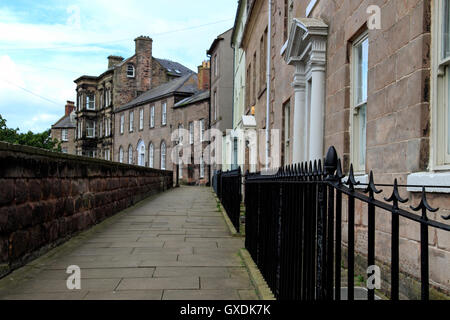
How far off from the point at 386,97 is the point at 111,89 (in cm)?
4921

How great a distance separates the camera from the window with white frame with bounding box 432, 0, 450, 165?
3.71 metres

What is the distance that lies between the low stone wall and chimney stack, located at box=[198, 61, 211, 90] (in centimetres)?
3156

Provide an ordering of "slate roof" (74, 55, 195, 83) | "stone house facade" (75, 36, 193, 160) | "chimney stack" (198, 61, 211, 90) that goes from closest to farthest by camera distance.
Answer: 1. "chimney stack" (198, 61, 211, 90)
2. "stone house facade" (75, 36, 193, 160)
3. "slate roof" (74, 55, 195, 83)

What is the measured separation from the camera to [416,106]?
4016 millimetres

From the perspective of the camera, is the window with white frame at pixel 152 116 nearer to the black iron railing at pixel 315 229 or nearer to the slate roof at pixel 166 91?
the slate roof at pixel 166 91

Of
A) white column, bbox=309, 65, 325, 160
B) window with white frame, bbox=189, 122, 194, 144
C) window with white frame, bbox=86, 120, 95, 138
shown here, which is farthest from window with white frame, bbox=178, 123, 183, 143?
white column, bbox=309, 65, 325, 160

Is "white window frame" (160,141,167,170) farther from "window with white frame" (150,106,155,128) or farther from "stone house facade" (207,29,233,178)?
"stone house facade" (207,29,233,178)

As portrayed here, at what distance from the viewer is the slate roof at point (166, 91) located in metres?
41.5

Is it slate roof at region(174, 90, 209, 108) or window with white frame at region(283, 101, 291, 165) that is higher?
slate roof at region(174, 90, 209, 108)

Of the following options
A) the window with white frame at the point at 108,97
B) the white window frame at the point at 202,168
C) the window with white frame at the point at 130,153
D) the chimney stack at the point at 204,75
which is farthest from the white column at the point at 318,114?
the window with white frame at the point at 108,97

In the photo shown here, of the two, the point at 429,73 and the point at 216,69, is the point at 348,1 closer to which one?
the point at 429,73

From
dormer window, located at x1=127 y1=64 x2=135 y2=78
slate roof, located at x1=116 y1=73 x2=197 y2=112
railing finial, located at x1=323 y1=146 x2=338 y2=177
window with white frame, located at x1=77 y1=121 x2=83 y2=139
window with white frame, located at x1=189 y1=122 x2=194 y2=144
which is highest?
dormer window, located at x1=127 y1=64 x2=135 y2=78

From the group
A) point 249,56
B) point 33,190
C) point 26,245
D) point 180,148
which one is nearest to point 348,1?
point 33,190
